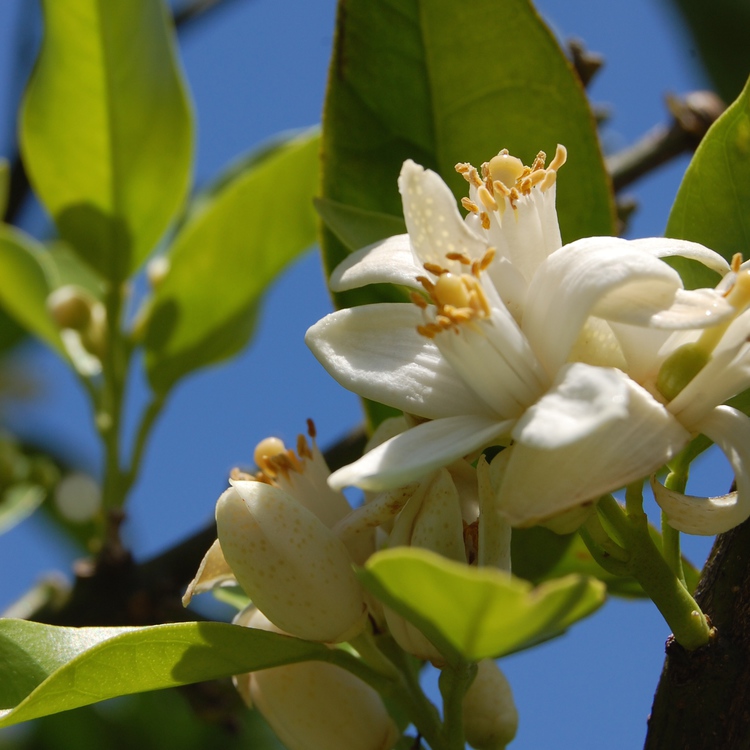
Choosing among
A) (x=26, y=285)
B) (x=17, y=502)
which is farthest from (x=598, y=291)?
(x=17, y=502)

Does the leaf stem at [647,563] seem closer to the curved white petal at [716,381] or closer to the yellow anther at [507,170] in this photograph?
the curved white petal at [716,381]

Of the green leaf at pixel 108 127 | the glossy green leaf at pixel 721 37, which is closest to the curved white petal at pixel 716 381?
the green leaf at pixel 108 127

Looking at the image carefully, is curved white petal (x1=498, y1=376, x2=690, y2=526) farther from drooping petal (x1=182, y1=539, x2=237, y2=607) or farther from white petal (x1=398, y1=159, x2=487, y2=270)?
drooping petal (x1=182, y1=539, x2=237, y2=607)

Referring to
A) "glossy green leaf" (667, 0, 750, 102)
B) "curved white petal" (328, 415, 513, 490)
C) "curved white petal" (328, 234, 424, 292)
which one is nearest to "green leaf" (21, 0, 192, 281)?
"curved white petal" (328, 234, 424, 292)

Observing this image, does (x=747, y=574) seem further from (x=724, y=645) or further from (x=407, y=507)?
(x=407, y=507)

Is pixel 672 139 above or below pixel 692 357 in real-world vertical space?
below

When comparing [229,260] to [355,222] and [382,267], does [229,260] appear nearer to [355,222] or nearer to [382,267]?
[355,222]
